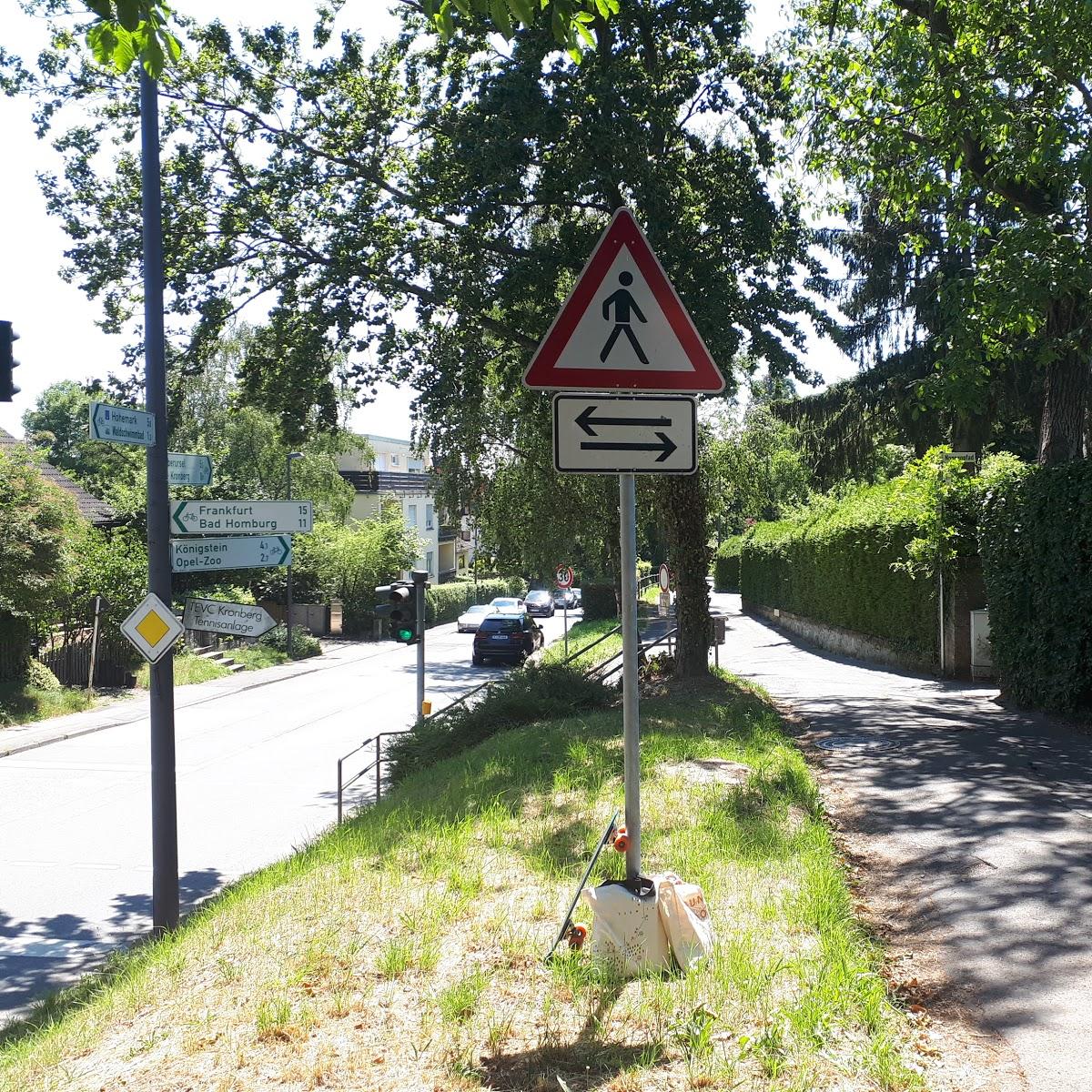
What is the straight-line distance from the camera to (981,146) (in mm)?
13742

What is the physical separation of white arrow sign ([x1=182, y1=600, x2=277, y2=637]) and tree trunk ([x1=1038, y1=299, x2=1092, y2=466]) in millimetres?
11311

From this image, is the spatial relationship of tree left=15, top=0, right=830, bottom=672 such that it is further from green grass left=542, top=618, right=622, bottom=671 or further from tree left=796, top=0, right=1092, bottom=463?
green grass left=542, top=618, right=622, bottom=671

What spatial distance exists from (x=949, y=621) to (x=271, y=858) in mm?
12236

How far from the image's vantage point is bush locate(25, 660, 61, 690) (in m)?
23.4

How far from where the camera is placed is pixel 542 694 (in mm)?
13914

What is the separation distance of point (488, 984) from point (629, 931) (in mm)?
589

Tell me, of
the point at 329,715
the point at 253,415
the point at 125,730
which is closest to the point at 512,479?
the point at 329,715

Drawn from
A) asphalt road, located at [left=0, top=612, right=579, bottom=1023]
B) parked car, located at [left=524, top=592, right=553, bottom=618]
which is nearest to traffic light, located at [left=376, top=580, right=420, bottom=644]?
asphalt road, located at [left=0, top=612, right=579, bottom=1023]

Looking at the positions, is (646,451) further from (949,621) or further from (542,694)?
(949,621)

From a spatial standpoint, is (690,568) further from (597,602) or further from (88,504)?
(597,602)

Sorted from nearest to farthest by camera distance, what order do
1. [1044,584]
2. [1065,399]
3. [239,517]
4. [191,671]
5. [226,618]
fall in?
[226,618] < [239,517] < [1044,584] < [1065,399] < [191,671]

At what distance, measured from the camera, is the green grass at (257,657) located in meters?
34.0

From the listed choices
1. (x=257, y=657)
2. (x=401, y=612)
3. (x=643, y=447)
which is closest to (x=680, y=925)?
(x=643, y=447)

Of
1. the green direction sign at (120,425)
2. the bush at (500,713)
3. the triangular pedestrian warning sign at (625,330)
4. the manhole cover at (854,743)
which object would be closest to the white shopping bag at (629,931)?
the triangular pedestrian warning sign at (625,330)
